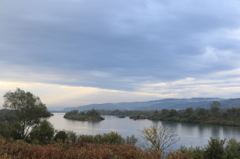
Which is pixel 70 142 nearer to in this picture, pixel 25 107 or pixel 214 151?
pixel 214 151

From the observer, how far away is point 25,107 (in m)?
31.0

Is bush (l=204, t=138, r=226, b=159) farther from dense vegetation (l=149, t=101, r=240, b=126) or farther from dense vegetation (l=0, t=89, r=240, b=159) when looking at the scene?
dense vegetation (l=149, t=101, r=240, b=126)

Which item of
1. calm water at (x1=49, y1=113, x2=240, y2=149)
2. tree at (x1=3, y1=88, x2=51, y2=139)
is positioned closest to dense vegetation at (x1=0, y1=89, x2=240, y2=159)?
tree at (x1=3, y1=88, x2=51, y2=139)

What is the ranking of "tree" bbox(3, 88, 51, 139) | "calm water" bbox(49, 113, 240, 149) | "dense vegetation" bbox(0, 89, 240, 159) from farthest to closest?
"calm water" bbox(49, 113, 240, 149), "tree" bbox(3, 88, 51, 139), "dense vegetation" bbox(0, 89, 240, 159)

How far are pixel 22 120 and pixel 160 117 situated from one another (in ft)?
227

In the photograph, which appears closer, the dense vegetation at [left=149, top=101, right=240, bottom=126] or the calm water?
the calm water

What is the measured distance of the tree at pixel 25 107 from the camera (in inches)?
1192

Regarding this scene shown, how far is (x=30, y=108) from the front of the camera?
31250mm

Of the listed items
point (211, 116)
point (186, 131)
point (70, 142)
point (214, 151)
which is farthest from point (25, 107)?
point (211, 116)

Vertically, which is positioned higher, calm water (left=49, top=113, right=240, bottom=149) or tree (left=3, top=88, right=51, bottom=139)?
tree (left=3, top=88, right=51, bottom=139)

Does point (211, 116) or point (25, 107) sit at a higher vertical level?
point (25, 107)

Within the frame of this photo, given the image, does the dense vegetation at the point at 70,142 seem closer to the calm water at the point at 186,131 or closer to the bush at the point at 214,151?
the bush at the point at 214,151

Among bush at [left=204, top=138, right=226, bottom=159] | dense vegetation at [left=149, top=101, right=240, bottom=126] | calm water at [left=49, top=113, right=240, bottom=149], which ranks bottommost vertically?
calm water at [left=49, top=113, right=240, bottom=149]

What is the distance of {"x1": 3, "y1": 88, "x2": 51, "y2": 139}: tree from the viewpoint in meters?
30.3
